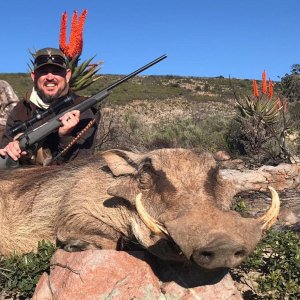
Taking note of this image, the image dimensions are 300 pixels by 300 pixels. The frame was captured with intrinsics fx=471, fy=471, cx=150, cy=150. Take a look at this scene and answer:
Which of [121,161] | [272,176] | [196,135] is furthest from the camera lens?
[196,135]

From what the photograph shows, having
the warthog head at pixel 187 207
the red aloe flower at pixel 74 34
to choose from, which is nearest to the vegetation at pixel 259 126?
the red aloe flower at pixel 74 34

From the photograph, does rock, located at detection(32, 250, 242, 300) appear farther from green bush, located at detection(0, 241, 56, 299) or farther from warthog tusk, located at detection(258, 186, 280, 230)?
warthog tusk, located at detection(258, 186, 280, 230)

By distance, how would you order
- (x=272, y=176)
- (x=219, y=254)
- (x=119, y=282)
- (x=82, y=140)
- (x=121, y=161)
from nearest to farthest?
(x=219, y=254) < (x=119, y=282) < (x=121, y=161) < (x=82, y=140) < (x=272, y=176)

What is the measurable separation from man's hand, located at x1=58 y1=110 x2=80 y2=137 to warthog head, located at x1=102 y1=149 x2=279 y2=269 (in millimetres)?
1186

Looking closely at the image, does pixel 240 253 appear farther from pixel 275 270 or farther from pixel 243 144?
pixel 243 144

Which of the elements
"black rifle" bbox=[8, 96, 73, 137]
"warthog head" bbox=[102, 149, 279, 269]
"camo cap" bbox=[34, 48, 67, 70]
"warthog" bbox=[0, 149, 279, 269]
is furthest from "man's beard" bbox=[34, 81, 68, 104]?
"warthog head" bbox=[102, 149, 279, 269]

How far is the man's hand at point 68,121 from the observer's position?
4.81 metres

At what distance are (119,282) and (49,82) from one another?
319 centimetres

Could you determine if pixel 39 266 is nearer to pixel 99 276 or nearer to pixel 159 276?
pixel 99 276

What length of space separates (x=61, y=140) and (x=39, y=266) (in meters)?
2.04

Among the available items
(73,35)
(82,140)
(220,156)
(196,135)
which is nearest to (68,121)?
(82,140)

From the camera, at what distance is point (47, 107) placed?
5453 millimetres

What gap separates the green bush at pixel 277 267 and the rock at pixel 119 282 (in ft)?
1.08

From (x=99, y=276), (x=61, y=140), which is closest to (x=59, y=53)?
(x=61, y=140)
